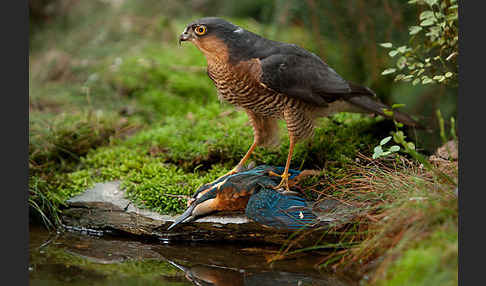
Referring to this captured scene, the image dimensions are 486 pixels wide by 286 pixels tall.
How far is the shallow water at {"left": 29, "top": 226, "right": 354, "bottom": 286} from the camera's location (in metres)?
3.19

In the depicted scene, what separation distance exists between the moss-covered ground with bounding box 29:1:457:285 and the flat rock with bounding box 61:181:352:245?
0.38 feet

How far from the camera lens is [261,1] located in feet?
31.7

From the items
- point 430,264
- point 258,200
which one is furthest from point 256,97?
point 430,264

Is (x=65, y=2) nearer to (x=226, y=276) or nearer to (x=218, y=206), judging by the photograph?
(x=218, y=206)

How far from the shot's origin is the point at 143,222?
Answer: 13.5 ft

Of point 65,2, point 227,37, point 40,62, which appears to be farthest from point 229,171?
point 65,2

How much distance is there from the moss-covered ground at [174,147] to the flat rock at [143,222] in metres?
0.12

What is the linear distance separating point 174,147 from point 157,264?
5.69 ft

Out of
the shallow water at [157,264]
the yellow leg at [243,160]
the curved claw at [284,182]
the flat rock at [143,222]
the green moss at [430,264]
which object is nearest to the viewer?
the green moss at [430,264]

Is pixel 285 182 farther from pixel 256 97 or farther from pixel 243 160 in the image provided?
pixel 256 97

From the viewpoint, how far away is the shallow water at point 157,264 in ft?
10.5

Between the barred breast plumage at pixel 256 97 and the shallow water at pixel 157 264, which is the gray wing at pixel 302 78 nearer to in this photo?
the barred breast plumage at pixel 256 97

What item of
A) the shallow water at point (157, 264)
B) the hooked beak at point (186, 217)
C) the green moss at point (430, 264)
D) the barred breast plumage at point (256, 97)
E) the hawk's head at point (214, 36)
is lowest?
the shallow water at point (157, 264)

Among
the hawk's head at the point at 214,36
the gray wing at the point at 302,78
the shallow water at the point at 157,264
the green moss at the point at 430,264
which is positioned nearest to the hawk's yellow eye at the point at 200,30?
the hawk's head at the point at 214,36
